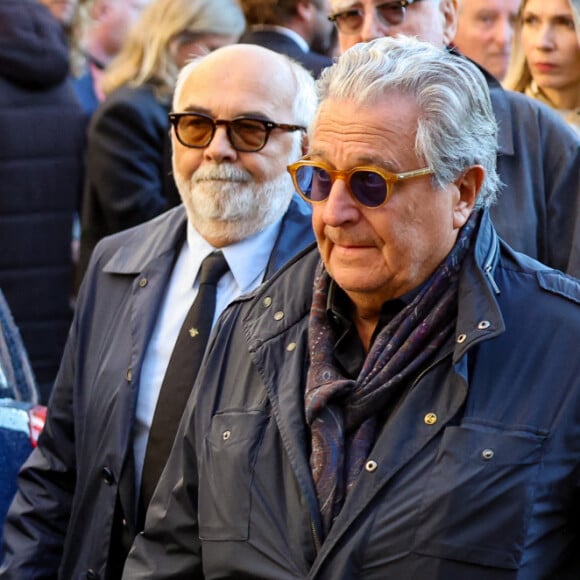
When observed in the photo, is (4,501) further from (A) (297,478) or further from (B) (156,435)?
(A) (297,478)

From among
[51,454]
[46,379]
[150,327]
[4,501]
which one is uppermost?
[150,327]

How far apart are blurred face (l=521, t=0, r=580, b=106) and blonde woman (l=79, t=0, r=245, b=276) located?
1.62 metres

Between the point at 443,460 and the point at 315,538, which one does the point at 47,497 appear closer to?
the point at 315,538

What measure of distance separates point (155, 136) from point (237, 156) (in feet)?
7.23

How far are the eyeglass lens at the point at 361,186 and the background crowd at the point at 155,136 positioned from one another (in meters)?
0.91

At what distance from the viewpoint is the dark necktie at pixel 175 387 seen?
141 inches

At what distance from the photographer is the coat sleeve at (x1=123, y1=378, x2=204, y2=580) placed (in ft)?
9.95

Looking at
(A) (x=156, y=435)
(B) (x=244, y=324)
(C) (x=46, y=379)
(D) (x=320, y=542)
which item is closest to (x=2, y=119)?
(C) (x=46, y=379)

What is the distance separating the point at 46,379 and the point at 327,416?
4.48m

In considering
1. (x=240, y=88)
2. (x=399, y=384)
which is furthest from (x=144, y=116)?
(x=399, y=384)

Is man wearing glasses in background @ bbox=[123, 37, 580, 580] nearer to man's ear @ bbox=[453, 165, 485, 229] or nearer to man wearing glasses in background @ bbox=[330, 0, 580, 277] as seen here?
man's ear @ bbox=[453, 165, 485, 229]

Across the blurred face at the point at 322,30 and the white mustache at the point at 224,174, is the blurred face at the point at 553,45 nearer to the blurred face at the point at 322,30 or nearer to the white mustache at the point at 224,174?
the blurred face at the point at 322,30

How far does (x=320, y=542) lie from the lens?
106 inches

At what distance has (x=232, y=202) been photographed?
385 cm
